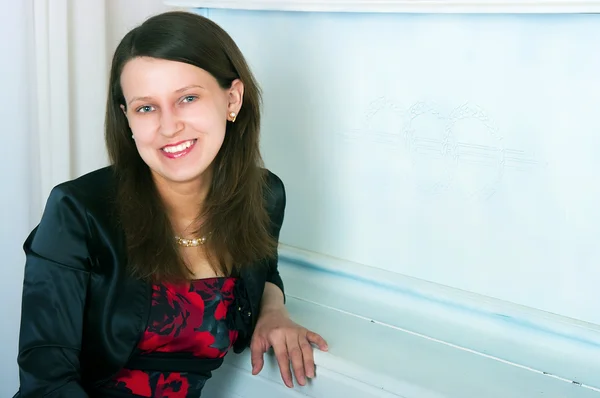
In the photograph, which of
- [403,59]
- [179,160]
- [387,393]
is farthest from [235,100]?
[387,393]

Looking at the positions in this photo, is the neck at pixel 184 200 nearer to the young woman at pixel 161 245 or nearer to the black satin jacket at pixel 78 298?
the young woman at pixel 161 245

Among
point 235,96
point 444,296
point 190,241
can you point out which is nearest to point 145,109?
point 235,96

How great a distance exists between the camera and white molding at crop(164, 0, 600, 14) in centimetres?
127

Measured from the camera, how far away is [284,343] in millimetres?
1489

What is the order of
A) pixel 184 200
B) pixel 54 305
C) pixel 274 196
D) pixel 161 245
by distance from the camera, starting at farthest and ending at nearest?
pixel 274 196, pixel 184 200, pixel 161 245, pixel 54 305

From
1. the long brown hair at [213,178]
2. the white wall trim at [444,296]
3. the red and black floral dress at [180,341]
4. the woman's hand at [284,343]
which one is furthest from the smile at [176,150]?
the white wall trim at [444,296]

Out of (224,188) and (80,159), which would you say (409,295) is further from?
(80,159)

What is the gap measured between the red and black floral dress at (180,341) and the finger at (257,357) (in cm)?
5

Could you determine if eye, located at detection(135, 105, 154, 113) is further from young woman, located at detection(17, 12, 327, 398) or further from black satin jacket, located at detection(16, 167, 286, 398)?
black satin jacket, located at detection(16, 167, 286, 398)

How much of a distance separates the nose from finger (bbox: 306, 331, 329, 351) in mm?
460

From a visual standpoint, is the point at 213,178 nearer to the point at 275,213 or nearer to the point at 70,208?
the point at 275,213

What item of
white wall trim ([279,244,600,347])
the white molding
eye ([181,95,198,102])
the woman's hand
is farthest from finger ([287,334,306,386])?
the white molding

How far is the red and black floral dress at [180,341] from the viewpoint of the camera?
142 centimetres

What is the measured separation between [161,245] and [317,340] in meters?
0.34
